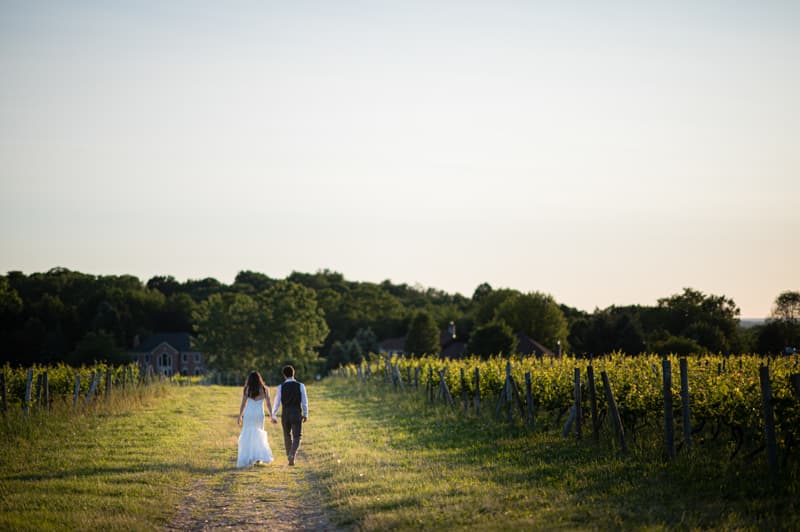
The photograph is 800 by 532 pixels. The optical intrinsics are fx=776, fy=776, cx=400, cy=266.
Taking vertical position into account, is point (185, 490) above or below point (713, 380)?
below

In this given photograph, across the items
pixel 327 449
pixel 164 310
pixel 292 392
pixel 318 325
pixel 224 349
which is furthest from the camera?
pixel 164 310

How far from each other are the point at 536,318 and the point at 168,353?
63303 mm

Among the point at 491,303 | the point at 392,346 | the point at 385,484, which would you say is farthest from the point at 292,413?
the point at 392,346

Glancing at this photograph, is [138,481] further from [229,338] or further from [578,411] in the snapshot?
[229,338]

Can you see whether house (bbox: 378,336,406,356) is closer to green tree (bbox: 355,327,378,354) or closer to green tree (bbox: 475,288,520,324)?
green tree (bbox: 355,327,378,354)

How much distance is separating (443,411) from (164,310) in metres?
121

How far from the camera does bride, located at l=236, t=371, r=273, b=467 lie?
591 inches

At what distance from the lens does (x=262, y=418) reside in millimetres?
15492

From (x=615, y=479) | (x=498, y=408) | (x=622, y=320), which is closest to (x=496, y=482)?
(x=615, y=479)

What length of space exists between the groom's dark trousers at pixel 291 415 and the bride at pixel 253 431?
1.44 feet

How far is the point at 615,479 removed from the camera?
12.1 meters

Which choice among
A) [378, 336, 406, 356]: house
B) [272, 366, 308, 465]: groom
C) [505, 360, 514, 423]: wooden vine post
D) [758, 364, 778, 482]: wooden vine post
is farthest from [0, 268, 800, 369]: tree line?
[758, 364, 778, 482]: wooden vine post

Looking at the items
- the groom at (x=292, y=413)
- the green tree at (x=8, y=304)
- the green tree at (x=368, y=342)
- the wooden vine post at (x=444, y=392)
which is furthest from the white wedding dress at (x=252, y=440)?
the green tree at (x=8, y=304)

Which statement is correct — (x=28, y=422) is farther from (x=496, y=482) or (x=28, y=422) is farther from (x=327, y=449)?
(x=496, y=482)
